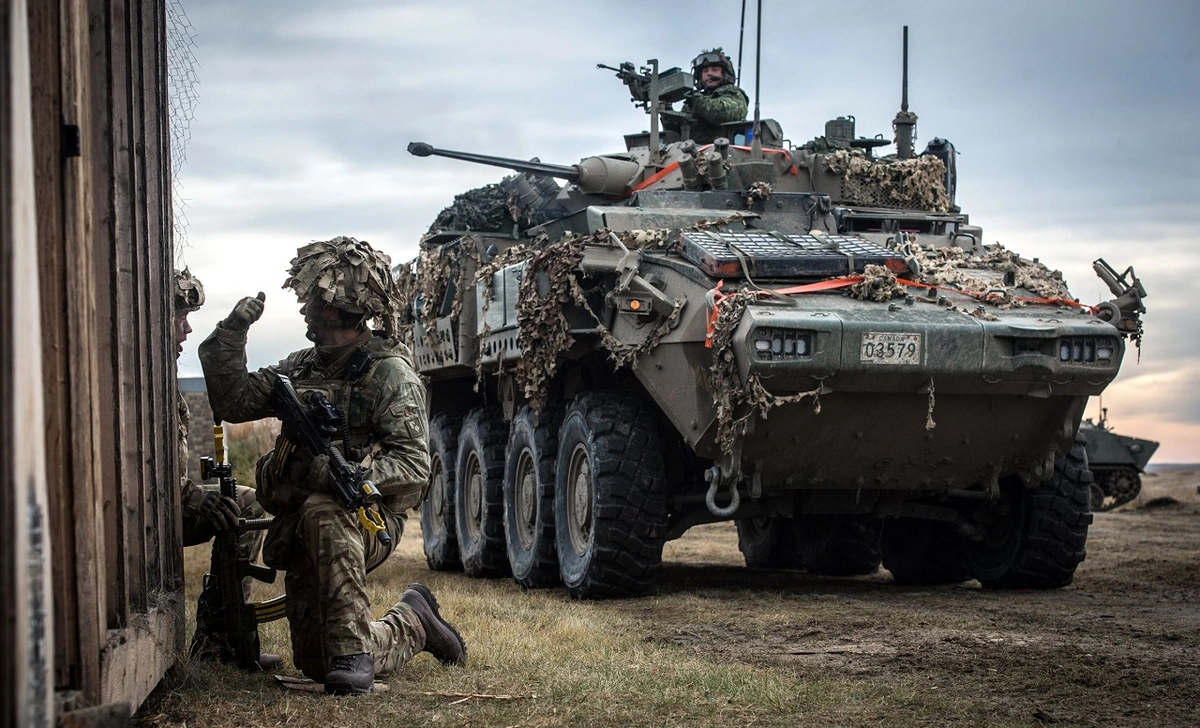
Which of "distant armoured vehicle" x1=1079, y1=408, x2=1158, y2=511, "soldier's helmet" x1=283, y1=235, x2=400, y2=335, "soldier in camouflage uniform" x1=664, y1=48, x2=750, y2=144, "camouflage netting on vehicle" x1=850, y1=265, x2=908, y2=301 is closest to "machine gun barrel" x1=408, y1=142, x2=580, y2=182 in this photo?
"soldier in camouflage uniform" x1=664, y1=48, x2=750, y2=144

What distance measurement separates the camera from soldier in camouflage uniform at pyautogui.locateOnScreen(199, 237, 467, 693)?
17.0 ft

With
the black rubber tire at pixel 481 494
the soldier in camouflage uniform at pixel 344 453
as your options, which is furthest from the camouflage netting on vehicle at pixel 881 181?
the soldier in camouflage uniform at pixel 344 453

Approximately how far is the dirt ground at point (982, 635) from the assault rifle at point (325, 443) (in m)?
1.73

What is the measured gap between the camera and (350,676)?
508 centimetres

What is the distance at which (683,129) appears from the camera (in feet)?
39.1

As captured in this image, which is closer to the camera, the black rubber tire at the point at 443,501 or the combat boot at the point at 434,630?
the combat boot at the point at 434,630

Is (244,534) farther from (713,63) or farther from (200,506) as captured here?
(713,63)

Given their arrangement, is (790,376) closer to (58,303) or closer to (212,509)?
(212,509)

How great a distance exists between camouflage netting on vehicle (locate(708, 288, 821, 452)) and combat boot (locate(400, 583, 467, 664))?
87.8 inches

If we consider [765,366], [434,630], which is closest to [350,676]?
[434,630]

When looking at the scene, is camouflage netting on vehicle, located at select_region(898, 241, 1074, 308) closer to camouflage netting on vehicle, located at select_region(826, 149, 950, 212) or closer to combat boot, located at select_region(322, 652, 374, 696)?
camouflage netting on vehicle, located at select_region(826, 149, 950, 212)

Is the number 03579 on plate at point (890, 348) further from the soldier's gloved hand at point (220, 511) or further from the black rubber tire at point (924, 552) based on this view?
the soldier's gloved hand at point (220, 511)

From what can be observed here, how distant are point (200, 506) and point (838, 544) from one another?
6066 mm

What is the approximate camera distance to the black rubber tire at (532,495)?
9758mm
